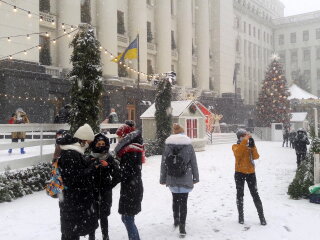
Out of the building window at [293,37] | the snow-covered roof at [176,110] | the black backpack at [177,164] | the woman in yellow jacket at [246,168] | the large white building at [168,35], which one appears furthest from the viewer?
the building window at [293,37]

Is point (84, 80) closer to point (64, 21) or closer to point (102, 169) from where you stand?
point (102, 169)

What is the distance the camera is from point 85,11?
2833 centimetres

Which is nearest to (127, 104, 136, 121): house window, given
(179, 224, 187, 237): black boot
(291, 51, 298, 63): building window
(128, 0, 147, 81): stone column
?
(128, 0, 147, 81): stone column

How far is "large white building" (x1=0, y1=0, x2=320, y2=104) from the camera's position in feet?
74.9

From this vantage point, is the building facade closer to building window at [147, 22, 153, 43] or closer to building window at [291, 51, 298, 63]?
building window at [147, 22, 153, 43]

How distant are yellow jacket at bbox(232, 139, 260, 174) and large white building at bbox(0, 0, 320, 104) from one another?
1232cm

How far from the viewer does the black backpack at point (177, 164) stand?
18.5 ft

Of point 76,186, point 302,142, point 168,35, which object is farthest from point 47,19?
point 76,186

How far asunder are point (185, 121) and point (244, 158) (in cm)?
1372

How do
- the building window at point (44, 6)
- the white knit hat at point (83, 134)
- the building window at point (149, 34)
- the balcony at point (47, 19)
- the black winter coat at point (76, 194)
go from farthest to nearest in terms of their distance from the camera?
the building window at point (149, 34), the building window at point (44, 6), the balcony at point (47, 19), the white knit hat at point (83, 134), the black winter coat at point (76, 194)

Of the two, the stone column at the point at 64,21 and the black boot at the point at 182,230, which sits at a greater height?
the stone column at the point at 64,21

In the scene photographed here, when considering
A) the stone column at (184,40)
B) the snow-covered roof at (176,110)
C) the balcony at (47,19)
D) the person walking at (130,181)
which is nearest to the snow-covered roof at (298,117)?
the stone column at (184,40)

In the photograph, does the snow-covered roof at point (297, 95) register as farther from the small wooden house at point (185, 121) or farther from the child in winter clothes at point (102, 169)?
the child in winter clothes at point (102, 169)

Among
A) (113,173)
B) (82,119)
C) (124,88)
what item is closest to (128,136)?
(113,173)
